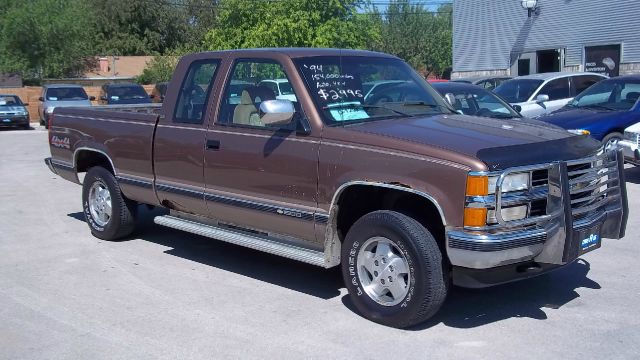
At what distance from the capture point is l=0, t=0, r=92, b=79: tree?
3725 centimetres

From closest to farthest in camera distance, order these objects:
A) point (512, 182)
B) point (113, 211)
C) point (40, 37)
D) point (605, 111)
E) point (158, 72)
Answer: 1. point (512, 182)
2. point (113, 211)
3. point (605, 111)
4. point (40, 37)
5. point (158, 72)

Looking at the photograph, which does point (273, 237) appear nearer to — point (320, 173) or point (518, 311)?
point (320, 173)

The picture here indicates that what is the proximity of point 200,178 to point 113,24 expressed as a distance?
177 ft

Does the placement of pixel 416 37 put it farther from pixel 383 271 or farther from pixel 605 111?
pixel 383 271

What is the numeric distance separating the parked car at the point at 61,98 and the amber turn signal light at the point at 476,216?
76.9 ft

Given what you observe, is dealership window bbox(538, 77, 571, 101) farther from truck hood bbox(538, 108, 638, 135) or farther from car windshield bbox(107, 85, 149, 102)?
car windshield bbox(107, 85, 149, 102)

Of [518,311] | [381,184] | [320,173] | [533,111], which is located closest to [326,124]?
[320,173]

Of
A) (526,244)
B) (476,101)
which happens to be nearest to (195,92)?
(526,244)

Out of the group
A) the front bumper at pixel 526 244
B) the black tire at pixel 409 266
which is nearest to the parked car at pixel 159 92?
the black tire at pixel 409 266

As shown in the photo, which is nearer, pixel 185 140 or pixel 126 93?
pixel 185 140

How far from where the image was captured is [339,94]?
5.95 m

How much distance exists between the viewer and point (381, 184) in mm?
5160

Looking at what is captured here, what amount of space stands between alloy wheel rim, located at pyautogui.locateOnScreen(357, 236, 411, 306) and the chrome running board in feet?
1.23

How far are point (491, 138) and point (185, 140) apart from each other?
2894 millimetres
